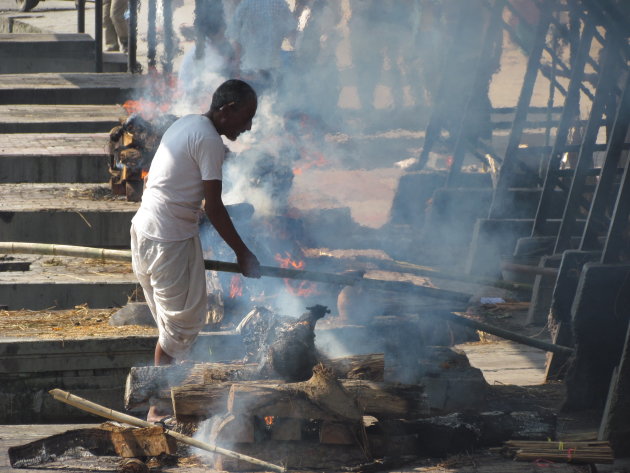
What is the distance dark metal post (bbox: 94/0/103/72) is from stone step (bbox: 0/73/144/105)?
90 cm

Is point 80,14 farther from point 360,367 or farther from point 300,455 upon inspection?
point 300,455

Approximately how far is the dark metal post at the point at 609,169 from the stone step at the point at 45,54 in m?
11.1

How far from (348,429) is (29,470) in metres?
1.83

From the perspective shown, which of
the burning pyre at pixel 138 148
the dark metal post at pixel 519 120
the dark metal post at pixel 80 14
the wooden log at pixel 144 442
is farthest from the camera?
the dark metal post at pixel 80 14

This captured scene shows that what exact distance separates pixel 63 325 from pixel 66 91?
714cm

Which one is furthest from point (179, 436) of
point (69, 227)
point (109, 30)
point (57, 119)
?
point (109, 30)

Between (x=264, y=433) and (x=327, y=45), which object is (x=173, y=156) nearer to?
(x=264, y=433)

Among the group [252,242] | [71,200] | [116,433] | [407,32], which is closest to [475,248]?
[252,242]

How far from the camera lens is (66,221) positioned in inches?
348

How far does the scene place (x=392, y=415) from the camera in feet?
16.7

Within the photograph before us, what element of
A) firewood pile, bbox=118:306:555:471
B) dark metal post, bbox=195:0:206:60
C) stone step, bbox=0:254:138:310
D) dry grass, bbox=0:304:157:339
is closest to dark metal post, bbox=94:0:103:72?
dark metal post, bbox=195:0:206:60

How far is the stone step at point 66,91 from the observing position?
43.2 feet

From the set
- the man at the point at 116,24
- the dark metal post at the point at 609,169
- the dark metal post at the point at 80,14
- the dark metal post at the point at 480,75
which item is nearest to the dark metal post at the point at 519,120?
the dark metal post at the point at 480,75

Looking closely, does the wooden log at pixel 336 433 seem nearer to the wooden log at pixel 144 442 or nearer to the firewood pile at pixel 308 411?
the firewood pile at pixel 308 411
